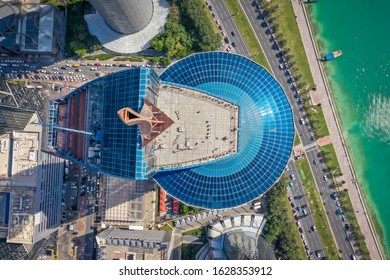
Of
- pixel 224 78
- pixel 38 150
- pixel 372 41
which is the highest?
pixel 372 41

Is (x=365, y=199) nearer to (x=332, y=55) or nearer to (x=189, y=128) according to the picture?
(x=332, y=55)

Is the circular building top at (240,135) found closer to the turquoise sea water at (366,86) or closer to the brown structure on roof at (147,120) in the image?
the brown structure on roof at (147,120)

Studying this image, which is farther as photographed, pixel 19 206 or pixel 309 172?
pixel 309 172

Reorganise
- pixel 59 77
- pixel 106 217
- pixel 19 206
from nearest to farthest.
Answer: pixel 19 206
pixel 106 217
pixel 59 77

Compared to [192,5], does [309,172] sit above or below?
below

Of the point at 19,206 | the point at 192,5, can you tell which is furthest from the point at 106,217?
the point at 192,5

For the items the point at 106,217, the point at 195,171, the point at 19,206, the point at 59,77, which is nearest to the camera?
the point at 195,171

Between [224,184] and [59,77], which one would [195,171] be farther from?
[59,77]
